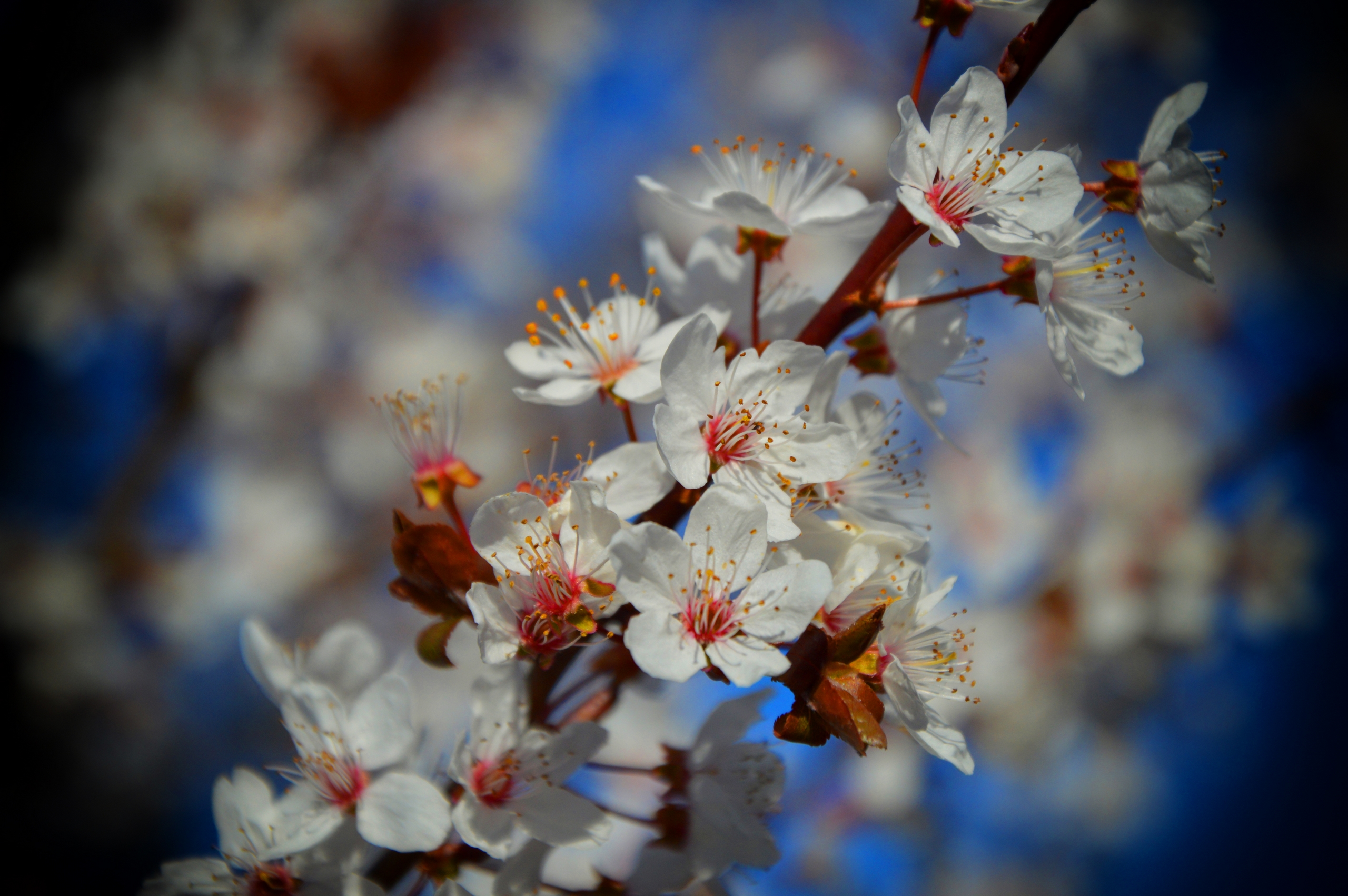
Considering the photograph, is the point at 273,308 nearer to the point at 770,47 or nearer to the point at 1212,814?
the point at 770,47

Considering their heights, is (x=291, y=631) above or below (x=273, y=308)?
below

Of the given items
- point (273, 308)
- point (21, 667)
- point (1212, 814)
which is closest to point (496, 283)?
point (273, 308)

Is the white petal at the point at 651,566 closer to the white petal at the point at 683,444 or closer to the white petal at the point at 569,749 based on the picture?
the white petal at the point at 683,444

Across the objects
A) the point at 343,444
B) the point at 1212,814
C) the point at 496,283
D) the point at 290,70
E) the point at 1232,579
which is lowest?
the point at 1212,814

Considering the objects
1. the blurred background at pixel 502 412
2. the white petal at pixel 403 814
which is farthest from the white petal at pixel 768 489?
the blurred background at pixel 502 412

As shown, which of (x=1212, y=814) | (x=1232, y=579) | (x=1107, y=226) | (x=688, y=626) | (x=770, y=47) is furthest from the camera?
(x=770, y=47)

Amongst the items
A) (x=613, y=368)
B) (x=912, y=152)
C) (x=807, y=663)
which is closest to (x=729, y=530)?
(x=807, y=663)

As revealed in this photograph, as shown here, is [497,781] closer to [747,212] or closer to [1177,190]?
[747,212]

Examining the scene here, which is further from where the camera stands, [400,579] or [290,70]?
[290,70]
